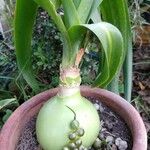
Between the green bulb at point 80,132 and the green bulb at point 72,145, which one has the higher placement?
the green bulb at point 80,132

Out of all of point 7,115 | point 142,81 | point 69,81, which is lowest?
point 142,81

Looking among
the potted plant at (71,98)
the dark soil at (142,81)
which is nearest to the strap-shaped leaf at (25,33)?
the potted plant at (71,98)

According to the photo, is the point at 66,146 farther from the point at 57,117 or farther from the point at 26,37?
the point at 26,37

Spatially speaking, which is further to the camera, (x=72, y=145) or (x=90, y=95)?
(x=90, y=95)

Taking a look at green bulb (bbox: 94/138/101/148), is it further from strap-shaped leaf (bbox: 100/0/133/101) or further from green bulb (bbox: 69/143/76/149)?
strap-shaped leaf (bbox: 100/0/133/101)

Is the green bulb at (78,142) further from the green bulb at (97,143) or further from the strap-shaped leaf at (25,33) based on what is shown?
the strap-shaped leaf at (25,33)

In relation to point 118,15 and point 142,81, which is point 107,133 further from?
point 142,81

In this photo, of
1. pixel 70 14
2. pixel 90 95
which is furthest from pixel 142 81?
pixel 70 14

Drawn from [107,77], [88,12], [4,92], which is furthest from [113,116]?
[4,92]
